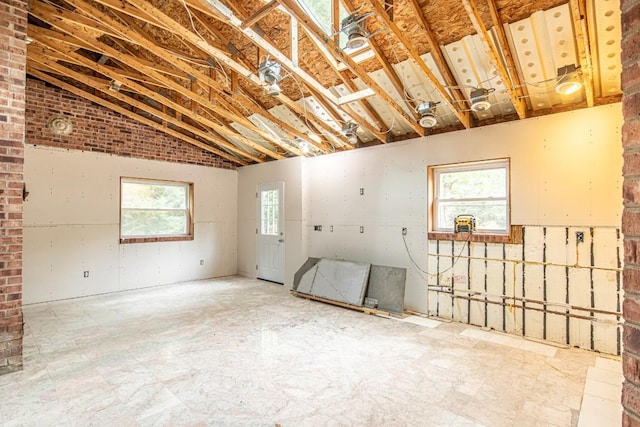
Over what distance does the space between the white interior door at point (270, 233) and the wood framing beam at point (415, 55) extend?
12.0 ft

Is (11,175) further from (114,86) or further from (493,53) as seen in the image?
(493,53)

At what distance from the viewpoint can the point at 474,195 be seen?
4.35 meters

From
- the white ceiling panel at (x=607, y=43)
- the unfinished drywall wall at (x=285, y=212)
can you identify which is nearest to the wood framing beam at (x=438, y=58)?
the white ceiling panel at (x=607, y=43)

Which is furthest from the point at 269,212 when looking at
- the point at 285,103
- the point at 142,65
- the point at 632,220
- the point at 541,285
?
the point at 632,220

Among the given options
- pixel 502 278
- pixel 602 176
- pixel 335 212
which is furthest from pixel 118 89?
pixel 602 176

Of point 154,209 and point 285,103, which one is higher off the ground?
point 285,103

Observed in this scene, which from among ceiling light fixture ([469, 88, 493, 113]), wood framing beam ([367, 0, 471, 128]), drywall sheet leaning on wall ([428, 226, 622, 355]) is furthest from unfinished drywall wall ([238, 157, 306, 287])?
ceiling light fixture ([469, 88, 493, 113])

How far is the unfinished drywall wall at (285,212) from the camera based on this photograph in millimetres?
6223

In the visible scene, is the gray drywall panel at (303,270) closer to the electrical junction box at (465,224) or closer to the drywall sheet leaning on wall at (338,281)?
the drywall sheet leaning on wall at (338,281)

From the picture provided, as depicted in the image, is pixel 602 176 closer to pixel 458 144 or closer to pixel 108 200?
pixel 458 144

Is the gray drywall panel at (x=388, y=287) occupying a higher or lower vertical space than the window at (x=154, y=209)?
lower

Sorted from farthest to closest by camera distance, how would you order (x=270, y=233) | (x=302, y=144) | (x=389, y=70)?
(x=270, y=233), (x=302, y=144), (x=389, y=70)

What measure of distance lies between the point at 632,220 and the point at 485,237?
352 cm

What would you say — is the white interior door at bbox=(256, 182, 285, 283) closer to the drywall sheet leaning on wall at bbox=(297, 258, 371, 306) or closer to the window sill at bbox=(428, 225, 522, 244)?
the drywall sheet leaning on wall at bbox=(297, 258, 371, 306)
